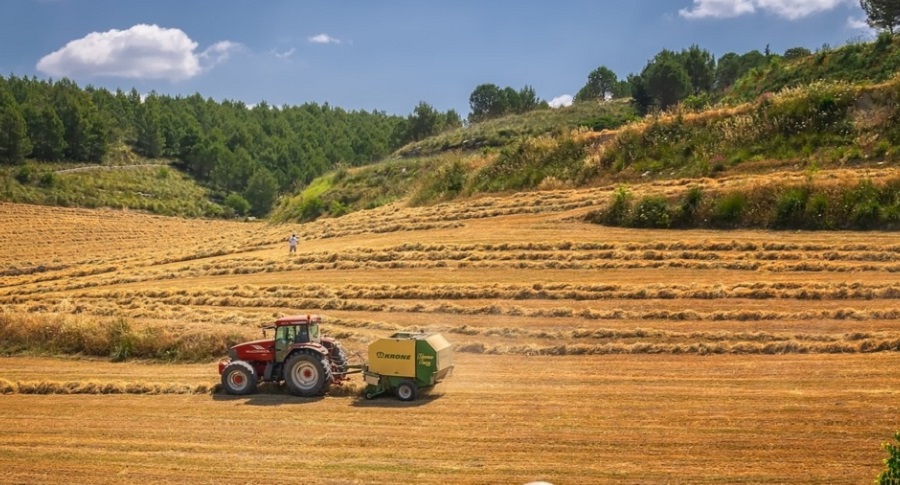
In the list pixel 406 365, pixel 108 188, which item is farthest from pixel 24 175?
pixel 406 365

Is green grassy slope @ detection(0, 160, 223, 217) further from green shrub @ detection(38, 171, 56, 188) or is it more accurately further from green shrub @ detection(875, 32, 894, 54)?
green shrub @ detection(875, 32, 894, 54)

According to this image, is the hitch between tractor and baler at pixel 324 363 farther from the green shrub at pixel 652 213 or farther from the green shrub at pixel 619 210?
the green shrub at pixel 619 210

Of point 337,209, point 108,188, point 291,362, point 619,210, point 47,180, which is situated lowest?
point 291,362

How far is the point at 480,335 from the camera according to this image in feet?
85.7

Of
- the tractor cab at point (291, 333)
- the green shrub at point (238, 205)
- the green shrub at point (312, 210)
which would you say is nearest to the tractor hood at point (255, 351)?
the tractor cab at point (291, 333)

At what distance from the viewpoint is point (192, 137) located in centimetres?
13438

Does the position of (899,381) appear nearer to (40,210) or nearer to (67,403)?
(67,403)

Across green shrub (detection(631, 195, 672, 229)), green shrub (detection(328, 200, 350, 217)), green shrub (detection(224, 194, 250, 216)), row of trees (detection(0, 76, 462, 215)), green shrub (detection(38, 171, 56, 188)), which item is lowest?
green shrub (detection(224, 194, 250, 216))

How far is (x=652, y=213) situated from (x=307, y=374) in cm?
2265

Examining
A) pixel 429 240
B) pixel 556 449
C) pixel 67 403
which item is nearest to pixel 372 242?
pixel 429 240

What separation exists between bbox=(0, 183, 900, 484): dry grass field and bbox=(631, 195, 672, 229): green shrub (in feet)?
3.43

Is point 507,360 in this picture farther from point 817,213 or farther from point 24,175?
point 24,175

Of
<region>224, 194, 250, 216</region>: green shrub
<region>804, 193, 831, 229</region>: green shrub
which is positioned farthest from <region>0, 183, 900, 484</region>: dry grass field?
<region>224, 194, 250, 216</region>: green shrub

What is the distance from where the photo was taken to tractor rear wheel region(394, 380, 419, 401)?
19719 millimetres
